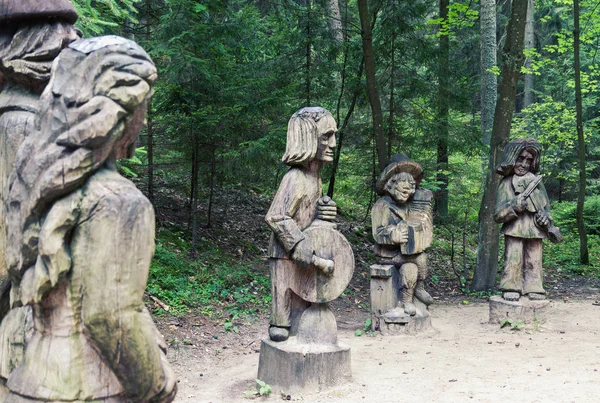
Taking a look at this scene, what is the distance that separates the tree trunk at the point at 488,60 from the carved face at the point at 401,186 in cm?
709

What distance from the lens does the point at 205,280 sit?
35.7 feet

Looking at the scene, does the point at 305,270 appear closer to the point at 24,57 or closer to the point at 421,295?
the point at 421,295

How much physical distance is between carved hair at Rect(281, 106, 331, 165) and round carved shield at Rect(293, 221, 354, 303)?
29.7 inches

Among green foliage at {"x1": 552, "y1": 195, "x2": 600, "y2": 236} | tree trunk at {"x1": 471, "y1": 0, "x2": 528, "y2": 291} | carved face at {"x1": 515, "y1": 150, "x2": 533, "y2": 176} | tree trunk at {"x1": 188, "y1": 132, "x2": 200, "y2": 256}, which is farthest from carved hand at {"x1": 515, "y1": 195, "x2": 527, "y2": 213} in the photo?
green foliage at {"x1": 552, "y1": 195, "x2": 600, "y2": 236}

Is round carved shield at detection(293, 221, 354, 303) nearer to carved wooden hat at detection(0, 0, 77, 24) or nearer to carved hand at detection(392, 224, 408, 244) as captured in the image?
carved hand at detection(392, 224, 408, 244)

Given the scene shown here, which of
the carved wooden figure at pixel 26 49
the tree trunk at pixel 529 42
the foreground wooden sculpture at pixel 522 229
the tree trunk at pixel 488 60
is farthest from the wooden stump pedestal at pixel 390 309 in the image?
the tree trunk at pixel 529 42

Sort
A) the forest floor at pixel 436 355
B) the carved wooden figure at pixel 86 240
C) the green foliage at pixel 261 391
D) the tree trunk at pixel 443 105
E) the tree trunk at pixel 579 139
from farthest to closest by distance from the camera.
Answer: the tree trunk at pixel 579 139 < the tree trunk at pixel 443 105 < the forest floor at pixel 436 355 < the green foliage at pixel 261 391 < the carved wooden figure at pixel 86 240

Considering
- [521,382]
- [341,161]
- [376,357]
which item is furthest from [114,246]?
[341,161]

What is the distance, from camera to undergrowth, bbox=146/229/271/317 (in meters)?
9.93

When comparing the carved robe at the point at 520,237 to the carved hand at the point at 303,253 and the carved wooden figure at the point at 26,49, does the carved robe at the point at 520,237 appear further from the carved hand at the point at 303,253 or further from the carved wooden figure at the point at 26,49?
the carved wooden figure at the point at 26,49

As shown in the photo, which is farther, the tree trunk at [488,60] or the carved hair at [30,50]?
the tree trunk at [488,60]

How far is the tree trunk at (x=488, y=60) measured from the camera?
1650cm

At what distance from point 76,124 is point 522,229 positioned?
28.3 ft

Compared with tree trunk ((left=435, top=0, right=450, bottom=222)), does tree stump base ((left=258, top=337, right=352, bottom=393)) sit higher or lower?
lower
